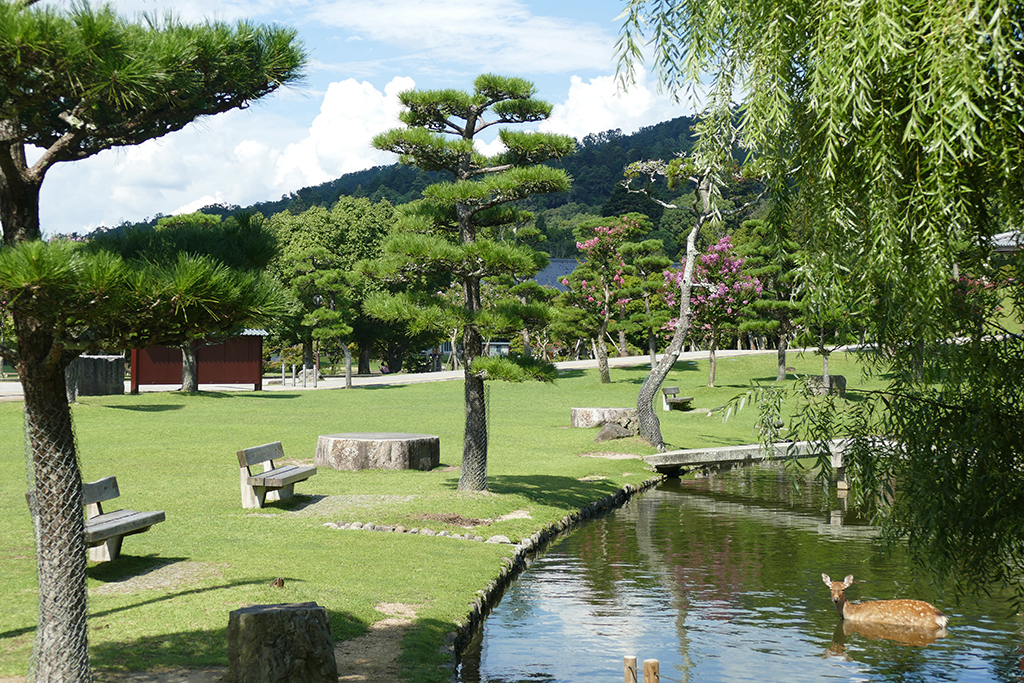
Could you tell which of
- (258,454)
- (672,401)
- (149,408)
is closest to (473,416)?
(258,454)

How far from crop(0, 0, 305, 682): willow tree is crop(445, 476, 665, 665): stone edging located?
3540 mm

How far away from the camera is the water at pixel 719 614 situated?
8.65 meters

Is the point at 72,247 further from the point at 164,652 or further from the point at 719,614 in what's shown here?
the point at 719,614

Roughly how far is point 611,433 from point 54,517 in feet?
65.2

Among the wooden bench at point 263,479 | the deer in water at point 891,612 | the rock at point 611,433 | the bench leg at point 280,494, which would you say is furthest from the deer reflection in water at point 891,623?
the rock at point 611,433

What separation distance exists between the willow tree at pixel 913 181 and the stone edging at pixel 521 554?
426 centimetres

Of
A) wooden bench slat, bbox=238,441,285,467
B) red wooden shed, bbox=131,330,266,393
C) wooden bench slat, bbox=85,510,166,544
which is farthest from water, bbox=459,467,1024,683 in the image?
red wooden shed, bbox=131,330,266,393

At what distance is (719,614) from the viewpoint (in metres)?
10.5

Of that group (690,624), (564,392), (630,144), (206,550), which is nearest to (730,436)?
(564,392)

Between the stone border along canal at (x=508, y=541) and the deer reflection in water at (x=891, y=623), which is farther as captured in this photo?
the deer reflection in water at (x=891, y=623)

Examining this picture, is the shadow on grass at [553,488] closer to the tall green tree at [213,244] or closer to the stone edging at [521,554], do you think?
the stone edging at [521,554]

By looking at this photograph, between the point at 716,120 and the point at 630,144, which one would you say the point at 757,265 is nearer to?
the point at 716,120

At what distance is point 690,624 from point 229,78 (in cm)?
766

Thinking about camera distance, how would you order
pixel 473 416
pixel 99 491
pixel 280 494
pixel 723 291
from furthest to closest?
pixel 723 291 → pixel 473 416 → pixel 280 494 → pixel 99 491
